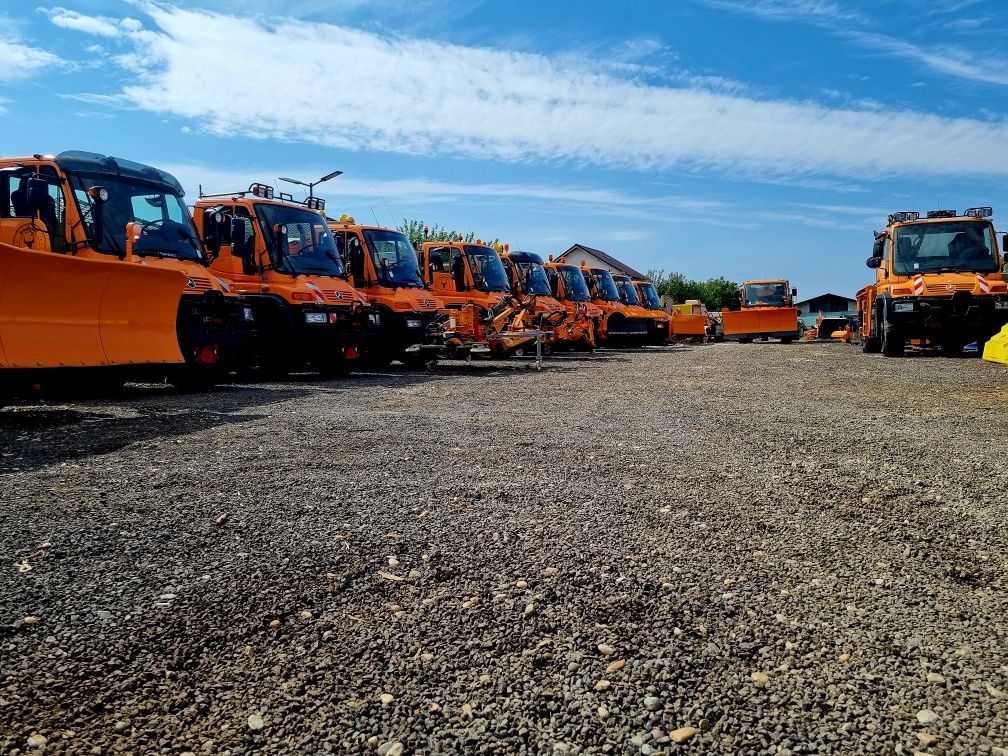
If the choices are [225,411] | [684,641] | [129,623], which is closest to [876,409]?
[684,641]

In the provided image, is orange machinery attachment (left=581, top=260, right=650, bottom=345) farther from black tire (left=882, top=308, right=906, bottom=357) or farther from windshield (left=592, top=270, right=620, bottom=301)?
black tire (left=882, top=308, right=906, bottom=357)

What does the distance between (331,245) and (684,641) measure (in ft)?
38.5

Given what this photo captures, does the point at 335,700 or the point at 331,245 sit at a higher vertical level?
the point at 331,245

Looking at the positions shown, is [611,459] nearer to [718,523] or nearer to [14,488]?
[718,523]

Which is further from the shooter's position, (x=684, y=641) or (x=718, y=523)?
(x=718, y=523)

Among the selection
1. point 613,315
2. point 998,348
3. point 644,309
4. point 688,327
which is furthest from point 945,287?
point 688,327

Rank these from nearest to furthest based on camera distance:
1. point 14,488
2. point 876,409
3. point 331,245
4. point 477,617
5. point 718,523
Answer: point 477,617
point 718,523
point 14,488
point 876,409
point 331,245

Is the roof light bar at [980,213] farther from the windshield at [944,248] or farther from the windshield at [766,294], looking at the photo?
the windshield at [766,294]

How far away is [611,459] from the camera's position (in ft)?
17.2

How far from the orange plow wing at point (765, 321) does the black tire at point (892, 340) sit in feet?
49.6

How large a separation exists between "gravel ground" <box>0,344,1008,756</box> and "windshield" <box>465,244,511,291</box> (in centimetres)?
Answer: 1156

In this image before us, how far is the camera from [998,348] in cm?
1356

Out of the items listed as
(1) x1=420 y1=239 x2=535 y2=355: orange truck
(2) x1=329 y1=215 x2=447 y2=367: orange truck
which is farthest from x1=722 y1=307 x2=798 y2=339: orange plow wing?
(2) x1=329 y1=215 x2=447 y2=367: orange truck

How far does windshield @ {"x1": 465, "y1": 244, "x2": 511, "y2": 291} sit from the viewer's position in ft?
56.2
